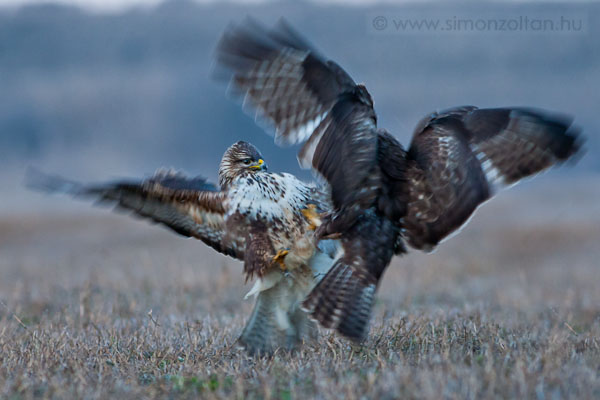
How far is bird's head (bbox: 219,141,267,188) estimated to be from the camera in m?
5.87

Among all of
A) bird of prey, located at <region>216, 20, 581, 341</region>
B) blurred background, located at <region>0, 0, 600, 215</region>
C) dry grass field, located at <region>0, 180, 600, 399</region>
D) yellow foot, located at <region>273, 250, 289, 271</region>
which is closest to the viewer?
dry grass field, located at <region>0, 180, 600, 399</region>

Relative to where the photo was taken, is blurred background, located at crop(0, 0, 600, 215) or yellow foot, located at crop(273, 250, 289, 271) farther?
blurred background, located at crop(0, 0, 600, 215)

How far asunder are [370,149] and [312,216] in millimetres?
687

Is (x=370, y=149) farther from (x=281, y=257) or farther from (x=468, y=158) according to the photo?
(x=281, y=257)

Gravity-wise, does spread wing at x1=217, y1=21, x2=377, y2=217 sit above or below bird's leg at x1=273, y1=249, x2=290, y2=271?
above

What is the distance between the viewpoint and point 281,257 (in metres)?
5.55

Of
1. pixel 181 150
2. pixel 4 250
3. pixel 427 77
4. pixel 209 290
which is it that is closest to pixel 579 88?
pixel 427 77

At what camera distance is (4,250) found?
16141 millimetres

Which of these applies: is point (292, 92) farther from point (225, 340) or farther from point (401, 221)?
point (225, 340)

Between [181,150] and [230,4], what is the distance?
22123mm

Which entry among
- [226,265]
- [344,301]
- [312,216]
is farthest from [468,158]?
[226,265]

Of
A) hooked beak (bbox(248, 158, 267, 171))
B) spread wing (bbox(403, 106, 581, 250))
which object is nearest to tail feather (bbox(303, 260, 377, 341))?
spread wing (bbox(403, 106, 581, 250))

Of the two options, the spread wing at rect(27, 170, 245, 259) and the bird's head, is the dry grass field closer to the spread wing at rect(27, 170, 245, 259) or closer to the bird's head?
the spread wing at rect(27, 170, 245, 259)

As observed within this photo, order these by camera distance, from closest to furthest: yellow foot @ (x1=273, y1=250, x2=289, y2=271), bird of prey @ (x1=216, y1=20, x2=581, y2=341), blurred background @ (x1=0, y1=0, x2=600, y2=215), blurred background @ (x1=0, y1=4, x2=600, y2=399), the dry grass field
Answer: the dry grass field, blurred background @ (x1=0, y1=4, x2=600, y2=399), bird of prey @ (x1=216, y1=20, x2=581, y2=341), yellow foot @ (x1=273, y1=250, x2=289, y2=271), blurred background @ (x1=0, y1=0, x2=600, y2=215)
